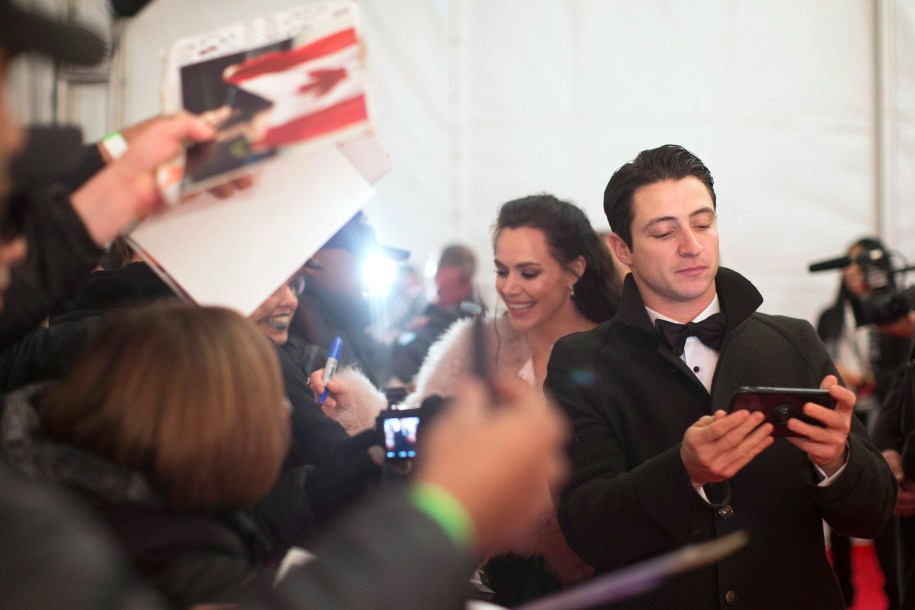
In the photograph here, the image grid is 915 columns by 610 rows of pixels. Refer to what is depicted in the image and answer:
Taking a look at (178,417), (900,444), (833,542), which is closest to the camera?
(178,417)

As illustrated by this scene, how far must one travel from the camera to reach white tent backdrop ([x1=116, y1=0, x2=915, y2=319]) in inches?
210

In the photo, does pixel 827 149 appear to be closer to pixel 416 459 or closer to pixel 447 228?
pixel 447 228

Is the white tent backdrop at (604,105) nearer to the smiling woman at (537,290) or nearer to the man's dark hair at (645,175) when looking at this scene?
the smiling woman at (537,290)

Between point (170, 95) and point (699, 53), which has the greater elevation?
point (699, 53)

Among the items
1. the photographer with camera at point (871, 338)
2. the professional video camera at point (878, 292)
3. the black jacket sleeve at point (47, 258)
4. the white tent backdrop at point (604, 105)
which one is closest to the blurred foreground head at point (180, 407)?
the black jacket sleeve at point (47, 258)

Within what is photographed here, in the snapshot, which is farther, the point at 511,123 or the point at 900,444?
the point at 511,123

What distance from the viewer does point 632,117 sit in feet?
17.6

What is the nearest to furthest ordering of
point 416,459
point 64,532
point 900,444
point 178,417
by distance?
point 64,532 < point 178,417 < point 416,459 < point 900,444

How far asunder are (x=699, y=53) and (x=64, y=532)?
17.5 feet

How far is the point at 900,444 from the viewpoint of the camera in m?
2.76

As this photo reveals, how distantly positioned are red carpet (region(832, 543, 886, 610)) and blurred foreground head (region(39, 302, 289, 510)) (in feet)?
13.0

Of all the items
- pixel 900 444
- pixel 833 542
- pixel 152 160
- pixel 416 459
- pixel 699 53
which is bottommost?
pixel 833 542

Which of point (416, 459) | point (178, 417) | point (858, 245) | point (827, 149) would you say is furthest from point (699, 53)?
point (178, 417)

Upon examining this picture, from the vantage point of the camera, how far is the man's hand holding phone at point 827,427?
1.54 meters
